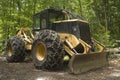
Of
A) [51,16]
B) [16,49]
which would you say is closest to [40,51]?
[51,16]

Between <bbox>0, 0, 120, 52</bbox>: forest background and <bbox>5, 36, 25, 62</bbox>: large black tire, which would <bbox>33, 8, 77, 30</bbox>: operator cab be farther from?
<bbox>0, 0, 120, 52</bbox>: forest background

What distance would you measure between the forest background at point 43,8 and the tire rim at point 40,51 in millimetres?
5629

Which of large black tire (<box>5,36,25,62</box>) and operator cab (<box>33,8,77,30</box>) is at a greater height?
operator cab (<box>33,8,77,30</box>)

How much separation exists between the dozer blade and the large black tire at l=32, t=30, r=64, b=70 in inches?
19.8

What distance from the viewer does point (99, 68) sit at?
8062 mm

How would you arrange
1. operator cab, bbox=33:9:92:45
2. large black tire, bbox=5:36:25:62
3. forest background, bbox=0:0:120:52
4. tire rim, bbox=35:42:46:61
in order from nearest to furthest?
tire rim, bbox=35:42:46:61 < operator cab, bbox=33:9:92:45 < large black tire, bbox=5:36:25:62 < forest background, bbox=0:0:120:52

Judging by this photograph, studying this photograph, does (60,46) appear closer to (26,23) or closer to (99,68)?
(99,68)

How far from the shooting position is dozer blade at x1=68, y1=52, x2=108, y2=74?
6934 mm

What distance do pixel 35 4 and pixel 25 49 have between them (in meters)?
6.41

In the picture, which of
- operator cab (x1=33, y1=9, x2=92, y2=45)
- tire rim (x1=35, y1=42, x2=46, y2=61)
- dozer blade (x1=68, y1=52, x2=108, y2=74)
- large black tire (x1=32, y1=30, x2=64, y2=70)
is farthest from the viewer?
operator cab (x1=33, y1=9, x2=92, y2=45)

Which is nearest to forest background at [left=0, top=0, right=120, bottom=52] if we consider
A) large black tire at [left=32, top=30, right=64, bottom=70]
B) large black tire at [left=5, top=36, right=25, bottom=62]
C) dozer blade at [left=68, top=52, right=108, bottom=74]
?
dozer blade at [left=68, top=52, right=108, bottom=74]

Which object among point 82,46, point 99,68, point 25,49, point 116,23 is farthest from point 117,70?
point 116,23

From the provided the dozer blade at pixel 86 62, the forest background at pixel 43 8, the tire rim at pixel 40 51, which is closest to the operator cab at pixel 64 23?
the dozer blade at pixel 86 62

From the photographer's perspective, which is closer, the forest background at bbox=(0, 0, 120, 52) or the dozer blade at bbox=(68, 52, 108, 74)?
the dozer blade at bbox=(68, 52, 108, 74)
